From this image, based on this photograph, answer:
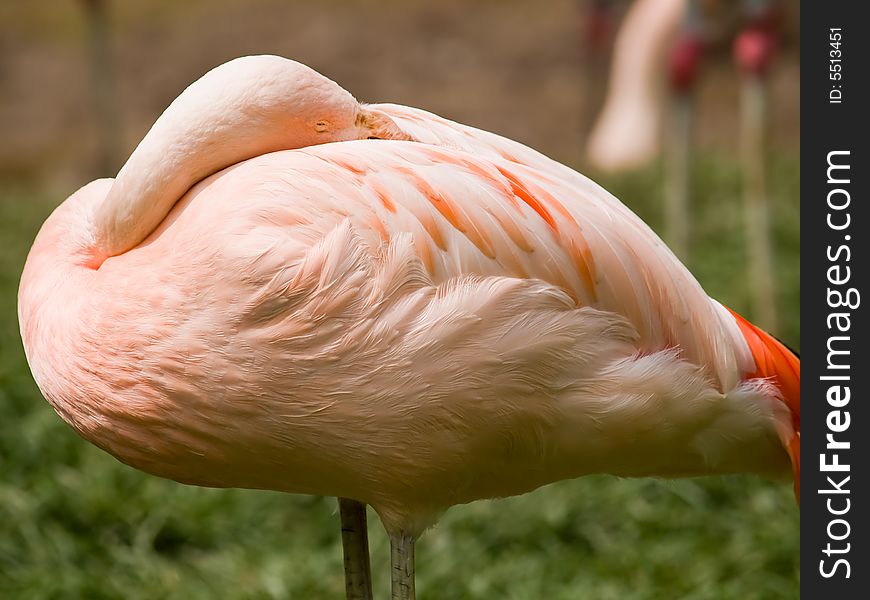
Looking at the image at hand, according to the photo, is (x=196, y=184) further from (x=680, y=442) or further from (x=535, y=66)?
(x=535, y=66)

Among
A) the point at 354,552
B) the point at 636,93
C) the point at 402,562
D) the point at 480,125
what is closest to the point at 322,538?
the point at 354,552

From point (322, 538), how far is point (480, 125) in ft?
18.9

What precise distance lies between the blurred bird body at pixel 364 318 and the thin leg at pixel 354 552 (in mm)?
257

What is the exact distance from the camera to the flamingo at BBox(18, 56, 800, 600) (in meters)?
1.58

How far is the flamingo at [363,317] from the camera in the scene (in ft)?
5.18

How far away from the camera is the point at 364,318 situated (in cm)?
159

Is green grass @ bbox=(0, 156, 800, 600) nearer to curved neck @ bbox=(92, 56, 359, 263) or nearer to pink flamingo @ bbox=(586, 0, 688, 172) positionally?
curved neck @ bbox=(92, 56, 359, 263)

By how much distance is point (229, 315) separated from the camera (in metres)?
1.55

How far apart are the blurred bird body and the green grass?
1154 millimetres

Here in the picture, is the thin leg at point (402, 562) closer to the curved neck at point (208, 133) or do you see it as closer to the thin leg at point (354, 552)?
the thin leg at point (354, 552)

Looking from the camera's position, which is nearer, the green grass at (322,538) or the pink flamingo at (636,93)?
the green grass at (322,538)

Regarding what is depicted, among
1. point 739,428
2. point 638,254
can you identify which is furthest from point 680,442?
point 638,254
